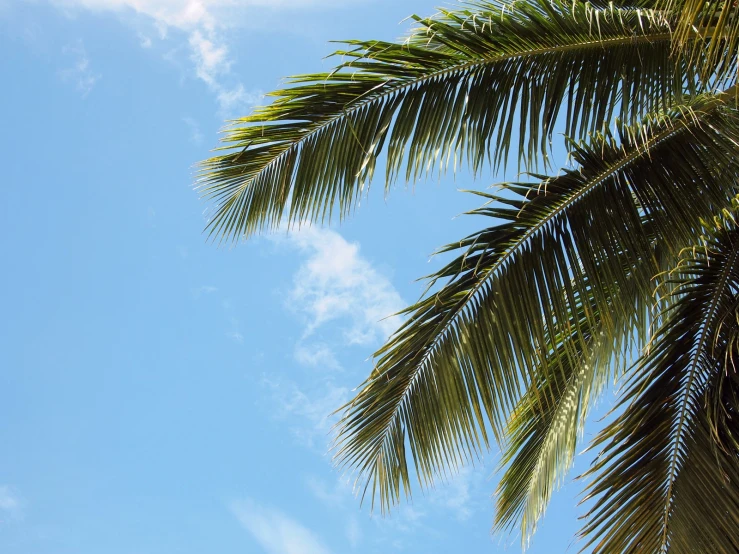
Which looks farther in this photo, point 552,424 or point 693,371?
point 552,424

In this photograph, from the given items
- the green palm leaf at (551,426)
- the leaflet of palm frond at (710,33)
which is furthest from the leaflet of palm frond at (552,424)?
the leaflet of palm frond at (710,33)

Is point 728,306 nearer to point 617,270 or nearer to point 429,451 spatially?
point 617,270

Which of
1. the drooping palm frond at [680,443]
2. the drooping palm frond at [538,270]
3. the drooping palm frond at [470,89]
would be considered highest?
the drooping palm frond at [470,89]

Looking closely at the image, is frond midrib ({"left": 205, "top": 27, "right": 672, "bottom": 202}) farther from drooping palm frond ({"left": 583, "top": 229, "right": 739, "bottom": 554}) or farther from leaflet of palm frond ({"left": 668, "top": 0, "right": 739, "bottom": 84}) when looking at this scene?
drooping palm frond ({"left": 583, "top": 229, "right": 739, "bottom": 554})

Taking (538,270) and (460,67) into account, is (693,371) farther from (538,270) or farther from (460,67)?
(460,67)

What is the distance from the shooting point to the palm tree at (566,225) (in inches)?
145

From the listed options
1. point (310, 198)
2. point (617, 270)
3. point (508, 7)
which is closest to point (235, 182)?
point (310, 198)

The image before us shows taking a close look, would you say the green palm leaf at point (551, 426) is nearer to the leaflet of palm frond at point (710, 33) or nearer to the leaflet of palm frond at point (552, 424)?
the leaflet of palm frond at point (552, 424)

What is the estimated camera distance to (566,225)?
154 inches

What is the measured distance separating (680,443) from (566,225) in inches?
43.3

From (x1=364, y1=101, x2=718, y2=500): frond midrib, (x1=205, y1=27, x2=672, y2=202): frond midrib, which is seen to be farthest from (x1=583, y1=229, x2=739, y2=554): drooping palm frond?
(x1=205, y1=27, x2=672, y2=202): frond midrib

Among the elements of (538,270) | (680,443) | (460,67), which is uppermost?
(460,67)

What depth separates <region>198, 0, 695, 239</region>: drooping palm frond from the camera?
13.2 feet

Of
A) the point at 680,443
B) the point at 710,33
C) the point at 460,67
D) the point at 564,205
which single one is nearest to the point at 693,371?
the point at 680,443
